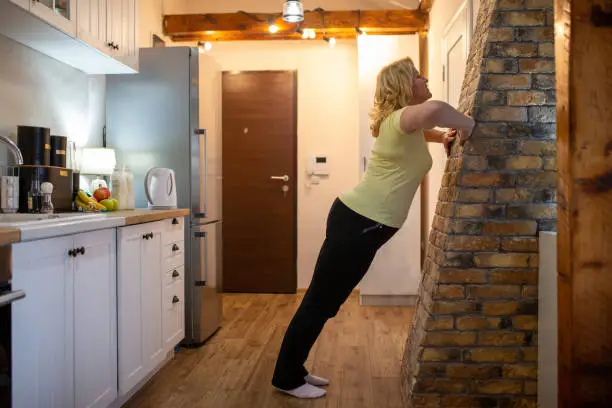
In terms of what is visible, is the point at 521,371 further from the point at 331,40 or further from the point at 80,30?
the point at 331,40

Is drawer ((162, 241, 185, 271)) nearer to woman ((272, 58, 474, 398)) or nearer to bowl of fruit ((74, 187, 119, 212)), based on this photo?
bowl of fruit ((74, 187, 119, 212))

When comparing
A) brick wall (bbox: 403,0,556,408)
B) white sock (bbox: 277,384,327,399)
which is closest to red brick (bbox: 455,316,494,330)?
brick wall (bbox: 403,0,556,408)

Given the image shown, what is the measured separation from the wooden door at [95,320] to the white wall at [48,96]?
0.80m

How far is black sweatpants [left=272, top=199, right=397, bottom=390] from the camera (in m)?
2.42

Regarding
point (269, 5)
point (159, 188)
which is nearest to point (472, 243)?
point (159, 188)

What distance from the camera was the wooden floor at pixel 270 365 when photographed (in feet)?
8.55

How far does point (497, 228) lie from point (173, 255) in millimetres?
1711

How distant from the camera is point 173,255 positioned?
3.12 m

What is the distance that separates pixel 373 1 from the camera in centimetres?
534

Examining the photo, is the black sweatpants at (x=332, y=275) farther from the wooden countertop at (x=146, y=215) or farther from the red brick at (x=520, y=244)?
the wooden countertop at (x=146, y=215)

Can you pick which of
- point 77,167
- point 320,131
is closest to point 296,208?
point 320,131

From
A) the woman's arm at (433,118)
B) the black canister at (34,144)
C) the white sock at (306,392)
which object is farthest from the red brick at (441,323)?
the black canister at (34,144)

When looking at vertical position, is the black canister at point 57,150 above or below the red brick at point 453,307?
above

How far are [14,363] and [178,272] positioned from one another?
5.20ft
